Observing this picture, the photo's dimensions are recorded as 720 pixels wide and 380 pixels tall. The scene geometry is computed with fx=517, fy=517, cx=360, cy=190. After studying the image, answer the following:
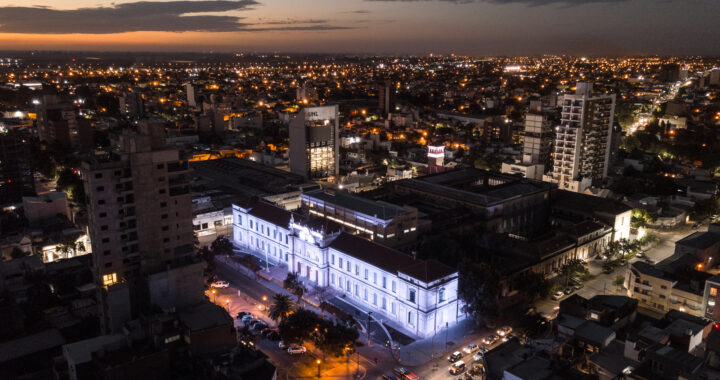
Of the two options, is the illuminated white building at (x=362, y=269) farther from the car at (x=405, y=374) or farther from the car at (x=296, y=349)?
the car at (x=296, y=349)

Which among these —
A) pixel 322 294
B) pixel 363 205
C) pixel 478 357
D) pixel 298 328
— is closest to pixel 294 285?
pixel 322 294

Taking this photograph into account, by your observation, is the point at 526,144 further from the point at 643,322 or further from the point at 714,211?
the point at 643,322

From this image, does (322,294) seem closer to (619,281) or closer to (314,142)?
(619,281)

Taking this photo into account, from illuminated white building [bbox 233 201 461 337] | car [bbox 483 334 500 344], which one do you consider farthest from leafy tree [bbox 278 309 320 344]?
→ car [bbox 483 334 500 344]

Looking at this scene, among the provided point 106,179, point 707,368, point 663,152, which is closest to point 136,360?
point 106,179

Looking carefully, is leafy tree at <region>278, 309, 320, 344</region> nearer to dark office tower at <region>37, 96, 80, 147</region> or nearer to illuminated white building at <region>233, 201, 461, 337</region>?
illuminated white building at <region>233, 201, 461, 337</region>

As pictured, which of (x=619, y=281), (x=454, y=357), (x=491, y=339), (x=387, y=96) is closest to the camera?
(x=454, y=357)
